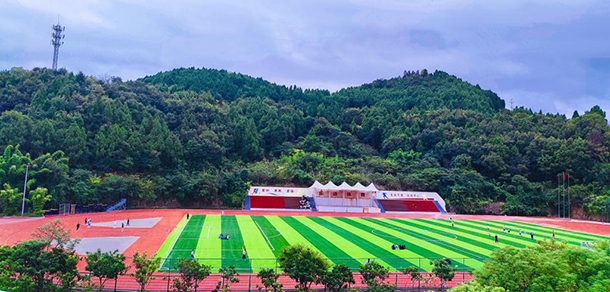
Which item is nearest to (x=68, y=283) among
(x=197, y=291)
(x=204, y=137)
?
(x=197, y=291)

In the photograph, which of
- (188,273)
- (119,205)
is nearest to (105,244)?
(188,273)

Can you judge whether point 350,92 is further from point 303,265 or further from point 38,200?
point 303,265

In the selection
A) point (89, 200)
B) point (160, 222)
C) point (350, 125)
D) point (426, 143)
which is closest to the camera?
point (160, 222)

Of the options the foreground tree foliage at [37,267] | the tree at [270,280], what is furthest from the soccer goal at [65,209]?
the tree at [270,280]

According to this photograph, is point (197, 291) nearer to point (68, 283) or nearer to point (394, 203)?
point (68, 283)

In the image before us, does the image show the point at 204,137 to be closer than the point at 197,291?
No

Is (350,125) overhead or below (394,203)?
overhead
